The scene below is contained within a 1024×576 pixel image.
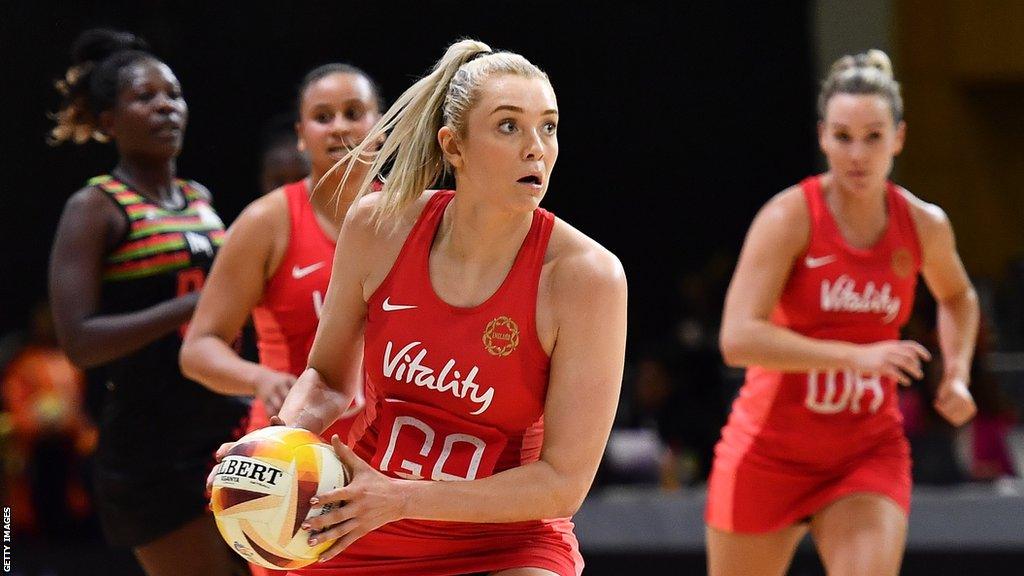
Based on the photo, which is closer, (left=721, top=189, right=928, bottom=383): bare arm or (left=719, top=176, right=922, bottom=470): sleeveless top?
(left=721, top=189, right=928, bottom=383): bare arm

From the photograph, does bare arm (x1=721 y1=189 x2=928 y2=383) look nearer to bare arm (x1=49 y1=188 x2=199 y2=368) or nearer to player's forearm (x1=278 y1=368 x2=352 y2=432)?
player's forearm (x1=278 y1=368 x2=352 y2=432)

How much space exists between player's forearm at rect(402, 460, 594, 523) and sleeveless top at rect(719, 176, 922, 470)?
1340 millimetres

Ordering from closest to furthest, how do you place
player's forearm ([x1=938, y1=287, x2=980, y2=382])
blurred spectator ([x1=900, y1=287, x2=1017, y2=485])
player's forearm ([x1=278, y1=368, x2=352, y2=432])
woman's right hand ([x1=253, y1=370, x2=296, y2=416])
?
player's forearm ([x1=278, y1=368, x2=352, y2=432]) < woman's right hand ([x1=253, y1=370, x2=296, y2=416]) < player's forearm ([x1=938, y1=287, x2=980, y2=382]) < blurred spectator ([x1=900, y1=287, x2=1017, y2=485])

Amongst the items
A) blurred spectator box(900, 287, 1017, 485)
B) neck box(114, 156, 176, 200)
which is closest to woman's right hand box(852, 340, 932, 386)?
neck box(114, 156, 176, 200)

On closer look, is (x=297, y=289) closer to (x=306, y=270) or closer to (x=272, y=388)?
(x=306, y=270)

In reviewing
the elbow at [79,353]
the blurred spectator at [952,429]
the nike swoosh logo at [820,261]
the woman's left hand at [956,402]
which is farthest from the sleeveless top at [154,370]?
the blurred spectator at [952,429]

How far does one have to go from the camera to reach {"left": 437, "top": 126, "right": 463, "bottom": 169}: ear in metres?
2.70

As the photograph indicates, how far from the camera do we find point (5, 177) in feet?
28.3

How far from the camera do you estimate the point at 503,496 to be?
98.5 inches

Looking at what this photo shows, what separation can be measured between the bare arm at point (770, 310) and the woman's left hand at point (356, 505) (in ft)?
4.93

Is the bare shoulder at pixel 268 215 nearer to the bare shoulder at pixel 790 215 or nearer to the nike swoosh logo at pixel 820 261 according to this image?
the bare shoulder at pixel 790 215

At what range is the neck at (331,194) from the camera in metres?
3.57

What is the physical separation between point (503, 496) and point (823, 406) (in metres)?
1.54

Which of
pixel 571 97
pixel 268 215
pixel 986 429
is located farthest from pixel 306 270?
pixel 571 97
